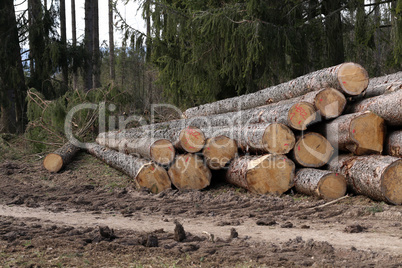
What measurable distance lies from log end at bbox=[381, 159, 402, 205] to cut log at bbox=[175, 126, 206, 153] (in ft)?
9.40

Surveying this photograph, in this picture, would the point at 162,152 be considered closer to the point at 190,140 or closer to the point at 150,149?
the point at 150,149

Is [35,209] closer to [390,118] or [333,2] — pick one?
[390,118]

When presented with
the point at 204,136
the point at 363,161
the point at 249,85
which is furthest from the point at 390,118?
the point at 249,85

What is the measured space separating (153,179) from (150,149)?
501mm

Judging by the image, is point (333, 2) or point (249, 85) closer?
point (333, 2)

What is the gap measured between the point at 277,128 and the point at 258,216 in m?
1.66

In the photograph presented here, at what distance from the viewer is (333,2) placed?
988 centimetres

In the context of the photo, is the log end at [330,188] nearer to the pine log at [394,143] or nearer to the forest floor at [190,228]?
the forest floor at [190,228]

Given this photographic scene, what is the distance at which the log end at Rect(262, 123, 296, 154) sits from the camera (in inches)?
241

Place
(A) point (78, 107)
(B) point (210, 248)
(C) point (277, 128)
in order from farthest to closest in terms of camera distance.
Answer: (A) point (78, 107), (C) point (277, 128), (B) point (210, 248)

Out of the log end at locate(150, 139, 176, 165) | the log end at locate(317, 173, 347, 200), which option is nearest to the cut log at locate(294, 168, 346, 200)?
the log end at locate(317, 173, 347, 200)

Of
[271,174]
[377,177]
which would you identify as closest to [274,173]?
[271,174]

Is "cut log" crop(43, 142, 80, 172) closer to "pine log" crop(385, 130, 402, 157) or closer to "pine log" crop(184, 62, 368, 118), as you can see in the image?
"pine log" crop(184, 62, 368, 118)

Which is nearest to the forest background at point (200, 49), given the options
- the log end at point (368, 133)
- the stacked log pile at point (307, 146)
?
the stacked log pile at point (307, 146)
